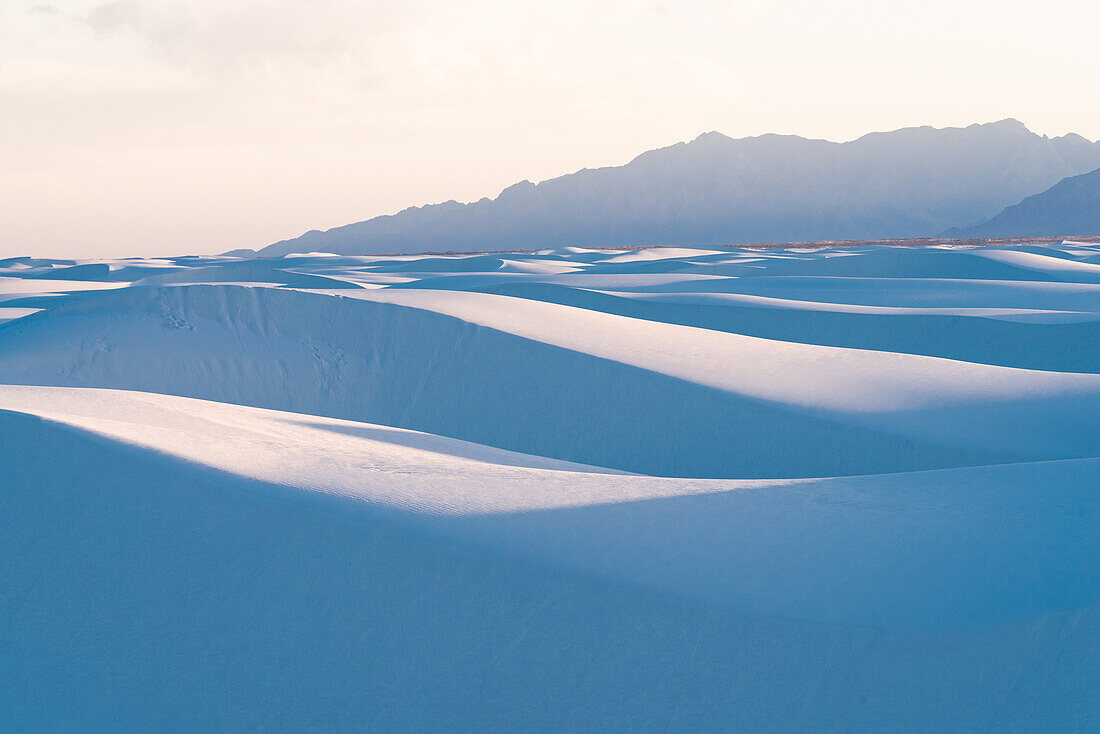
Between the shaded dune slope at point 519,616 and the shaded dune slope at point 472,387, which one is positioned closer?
the shaded dune slope at point 519,616

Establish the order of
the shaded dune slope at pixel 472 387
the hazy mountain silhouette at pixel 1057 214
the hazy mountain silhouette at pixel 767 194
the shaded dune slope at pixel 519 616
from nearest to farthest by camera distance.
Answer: the shaded dune slope at pixel 519 616
the shaded dune slope at pixel 472 387
the hazy mountain silhouette at pixel 1057 214
the hazy mountain silhouette at pixel 767 194

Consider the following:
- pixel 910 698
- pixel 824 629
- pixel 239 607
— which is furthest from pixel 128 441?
pixel 910 698

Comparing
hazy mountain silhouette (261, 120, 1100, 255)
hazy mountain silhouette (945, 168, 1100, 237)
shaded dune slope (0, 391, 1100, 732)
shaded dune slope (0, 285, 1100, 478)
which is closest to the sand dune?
shaded dune slope (0, 391, 1100, 732)

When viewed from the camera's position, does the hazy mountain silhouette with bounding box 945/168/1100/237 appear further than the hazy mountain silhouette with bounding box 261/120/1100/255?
No

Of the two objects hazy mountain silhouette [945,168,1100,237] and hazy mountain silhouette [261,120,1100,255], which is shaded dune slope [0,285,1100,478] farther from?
hazy mountain silhouette [261,120,1100,255]

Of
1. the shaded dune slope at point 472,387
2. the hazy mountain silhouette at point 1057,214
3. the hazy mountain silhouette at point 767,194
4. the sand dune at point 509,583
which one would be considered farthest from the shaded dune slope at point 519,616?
the hazy mountain silhouette at point 767,194

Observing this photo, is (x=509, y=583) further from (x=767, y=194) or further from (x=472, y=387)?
(x=767, y=194)

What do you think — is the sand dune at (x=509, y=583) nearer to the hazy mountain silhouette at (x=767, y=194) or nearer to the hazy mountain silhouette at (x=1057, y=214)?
the hazy mountain silhouette at (x=1057, y=214)

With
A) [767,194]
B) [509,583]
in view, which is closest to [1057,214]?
[767,194]
